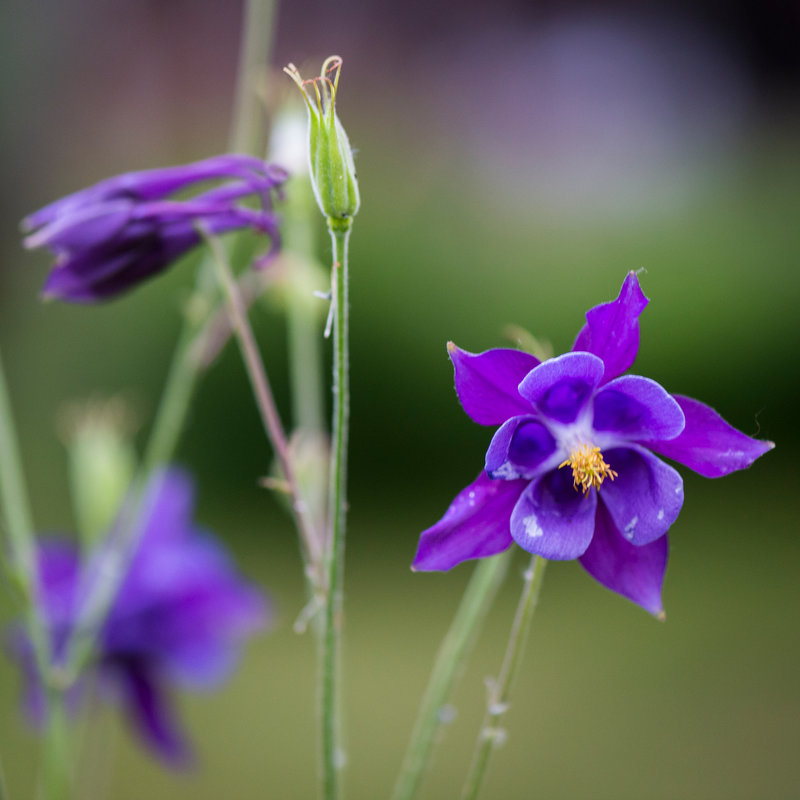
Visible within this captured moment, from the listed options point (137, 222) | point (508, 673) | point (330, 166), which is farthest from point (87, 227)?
point (508, 673)

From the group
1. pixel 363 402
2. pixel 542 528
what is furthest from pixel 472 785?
pixel 363 402

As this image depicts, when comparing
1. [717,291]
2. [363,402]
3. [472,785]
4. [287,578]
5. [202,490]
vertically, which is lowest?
[287,578]

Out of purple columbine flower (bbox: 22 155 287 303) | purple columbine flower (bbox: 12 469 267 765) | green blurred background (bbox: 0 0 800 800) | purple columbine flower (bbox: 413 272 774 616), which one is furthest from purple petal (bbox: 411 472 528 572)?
green blurred background (bbox: 0 0 800 800)

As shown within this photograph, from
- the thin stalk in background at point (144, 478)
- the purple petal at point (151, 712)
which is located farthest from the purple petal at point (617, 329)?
the purple petal at point (151, 712)

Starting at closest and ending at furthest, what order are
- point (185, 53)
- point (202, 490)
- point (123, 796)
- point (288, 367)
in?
point (123, 796), point (288, 367), point (202, 490), point (185, 53)

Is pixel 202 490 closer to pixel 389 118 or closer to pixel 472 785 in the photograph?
pixel 389 118

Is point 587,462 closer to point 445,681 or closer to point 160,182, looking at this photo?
point 445,681

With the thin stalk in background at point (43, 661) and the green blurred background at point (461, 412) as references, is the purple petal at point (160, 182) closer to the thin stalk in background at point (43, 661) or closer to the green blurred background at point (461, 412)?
the thin stalk in background at point (43, 661)
